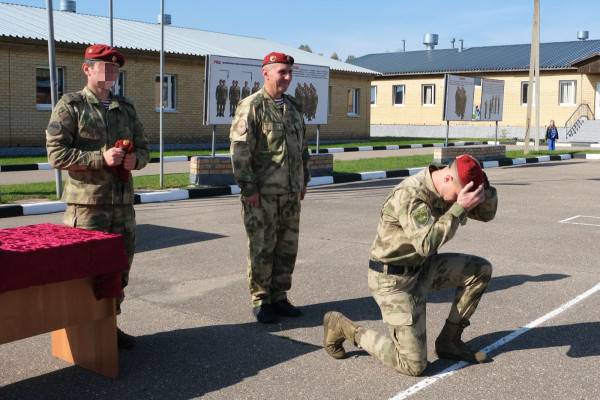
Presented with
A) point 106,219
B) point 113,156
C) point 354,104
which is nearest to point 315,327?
point 106,219

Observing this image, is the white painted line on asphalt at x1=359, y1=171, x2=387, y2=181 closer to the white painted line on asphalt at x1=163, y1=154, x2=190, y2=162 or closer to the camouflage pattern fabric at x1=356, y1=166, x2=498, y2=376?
the white painted line on asphalt at x1=163, y1=154, x2=190, y2=162

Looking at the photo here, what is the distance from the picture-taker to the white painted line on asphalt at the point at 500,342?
Answer: 12.8 ft

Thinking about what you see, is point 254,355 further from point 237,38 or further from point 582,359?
point 237,38

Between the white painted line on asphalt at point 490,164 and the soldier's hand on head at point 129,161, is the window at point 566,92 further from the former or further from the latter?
the soldier's hand on head at point 129,161

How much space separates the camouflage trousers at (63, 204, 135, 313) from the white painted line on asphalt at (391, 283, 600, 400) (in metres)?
1.78

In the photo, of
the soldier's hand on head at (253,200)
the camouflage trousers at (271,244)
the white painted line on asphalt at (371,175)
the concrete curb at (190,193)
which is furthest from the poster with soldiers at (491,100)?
the soldier's hand on head at (253,200)

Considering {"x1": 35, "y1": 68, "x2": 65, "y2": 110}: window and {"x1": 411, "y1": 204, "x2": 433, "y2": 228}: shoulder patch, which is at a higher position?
{"x1": 35, "y1": 68, "x2": 65, "y2": 110}: window

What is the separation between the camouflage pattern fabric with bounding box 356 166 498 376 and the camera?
388 cm

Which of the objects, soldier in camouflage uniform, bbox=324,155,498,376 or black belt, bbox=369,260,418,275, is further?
black belt, bbox=369,260,418,275

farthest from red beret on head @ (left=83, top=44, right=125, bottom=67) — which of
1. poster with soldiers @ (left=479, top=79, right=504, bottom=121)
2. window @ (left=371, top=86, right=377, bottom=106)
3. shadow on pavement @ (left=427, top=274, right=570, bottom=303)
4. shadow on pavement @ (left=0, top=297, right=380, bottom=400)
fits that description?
window @ (left=371, top=86, right=377, bottom=106)

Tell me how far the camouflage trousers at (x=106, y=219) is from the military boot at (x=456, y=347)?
77.0 inches

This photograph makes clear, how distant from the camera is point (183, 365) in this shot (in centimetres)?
425

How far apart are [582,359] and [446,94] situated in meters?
17.2

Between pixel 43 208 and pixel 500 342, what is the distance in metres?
7.64
